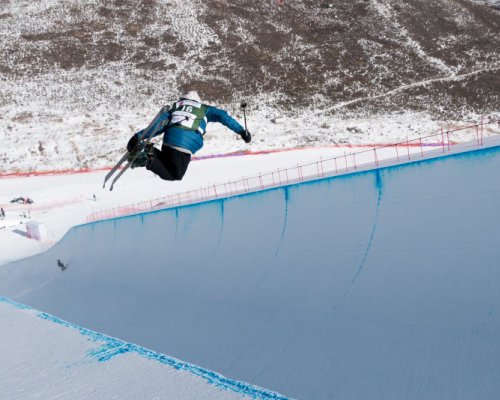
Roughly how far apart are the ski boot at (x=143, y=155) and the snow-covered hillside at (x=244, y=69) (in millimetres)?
34908

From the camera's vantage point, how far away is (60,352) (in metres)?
4.43

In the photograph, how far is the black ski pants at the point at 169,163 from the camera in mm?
6859

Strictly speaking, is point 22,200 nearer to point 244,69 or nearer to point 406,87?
point 244,69

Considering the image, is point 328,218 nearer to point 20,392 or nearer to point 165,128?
point 165,128

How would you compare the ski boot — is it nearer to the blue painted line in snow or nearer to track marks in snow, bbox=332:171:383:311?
the blue painted line in snow

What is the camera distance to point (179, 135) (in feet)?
22.4

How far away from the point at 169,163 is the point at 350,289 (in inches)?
114

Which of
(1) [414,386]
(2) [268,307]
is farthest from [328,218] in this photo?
(1) [414,386]

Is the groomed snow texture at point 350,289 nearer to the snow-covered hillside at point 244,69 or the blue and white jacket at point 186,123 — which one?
the blue and white jacket at point 186,123

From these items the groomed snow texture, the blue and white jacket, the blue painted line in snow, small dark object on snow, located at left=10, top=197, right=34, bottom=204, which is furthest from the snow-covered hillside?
the blue painted line in snow

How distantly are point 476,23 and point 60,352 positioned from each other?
65.0 m

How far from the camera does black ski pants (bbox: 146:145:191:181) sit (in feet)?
22.5

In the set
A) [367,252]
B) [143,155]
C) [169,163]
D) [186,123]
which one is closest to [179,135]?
[186,123]

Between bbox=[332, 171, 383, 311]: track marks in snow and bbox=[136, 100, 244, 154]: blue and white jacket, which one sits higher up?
bbox=[136, 100, 244, 154]: blue and white jacket
